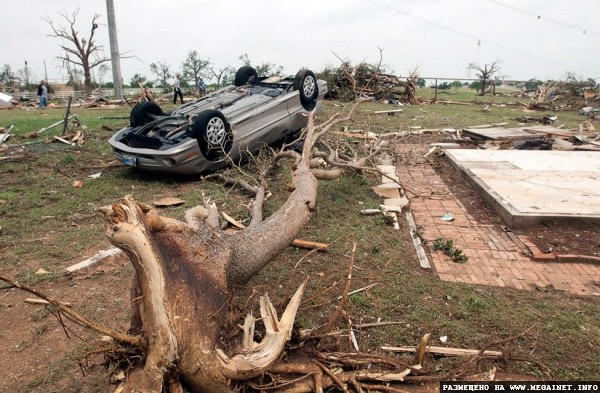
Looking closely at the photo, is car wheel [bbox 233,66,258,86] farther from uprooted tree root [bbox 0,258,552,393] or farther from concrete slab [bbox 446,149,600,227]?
uprooted tree root [bbox 0,258,552,393]

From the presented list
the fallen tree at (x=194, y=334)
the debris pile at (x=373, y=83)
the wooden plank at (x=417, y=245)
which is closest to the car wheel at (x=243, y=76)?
the wooden plank at (x=417, y=245)

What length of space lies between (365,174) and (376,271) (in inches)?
149

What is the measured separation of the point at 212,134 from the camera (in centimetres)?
651

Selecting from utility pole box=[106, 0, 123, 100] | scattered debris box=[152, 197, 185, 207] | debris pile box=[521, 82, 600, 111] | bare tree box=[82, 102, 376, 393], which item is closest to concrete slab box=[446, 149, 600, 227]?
bare tree box=[82, 102, 376, 393]

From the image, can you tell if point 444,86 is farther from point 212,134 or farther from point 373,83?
point 212,134

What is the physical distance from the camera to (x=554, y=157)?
28.0ft

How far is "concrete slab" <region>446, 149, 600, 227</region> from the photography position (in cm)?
541

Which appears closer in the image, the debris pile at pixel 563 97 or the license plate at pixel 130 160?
the license plate at pixel 130 160

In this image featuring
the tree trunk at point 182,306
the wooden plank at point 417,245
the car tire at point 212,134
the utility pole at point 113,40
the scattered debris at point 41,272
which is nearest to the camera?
the tree trunk at point 182,306

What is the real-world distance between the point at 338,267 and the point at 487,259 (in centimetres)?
165

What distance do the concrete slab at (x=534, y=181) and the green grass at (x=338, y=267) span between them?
5.27 ft

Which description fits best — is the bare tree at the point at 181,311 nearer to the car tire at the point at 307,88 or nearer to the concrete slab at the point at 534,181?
the concrete slab at the point at 534,181

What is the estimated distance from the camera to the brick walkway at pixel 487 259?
4039mm

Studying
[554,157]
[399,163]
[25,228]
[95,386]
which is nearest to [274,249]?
[95,386]
